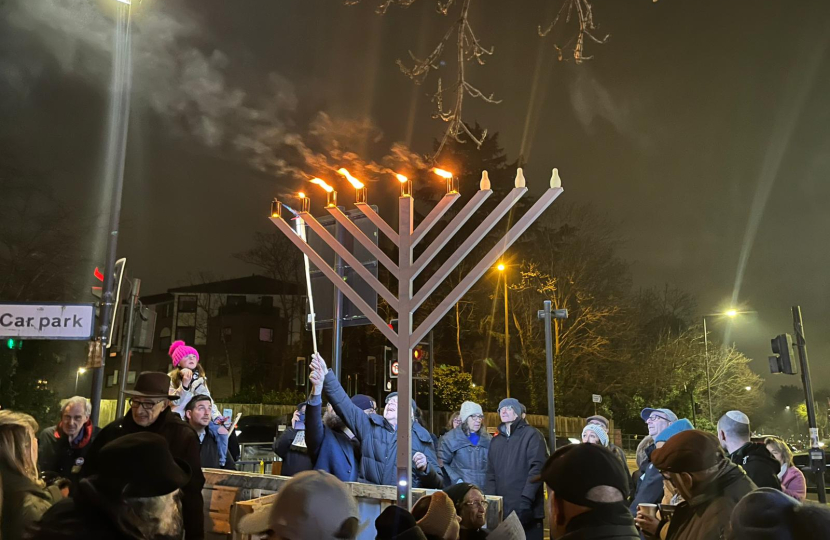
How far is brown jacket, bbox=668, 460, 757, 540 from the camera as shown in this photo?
2252 mm

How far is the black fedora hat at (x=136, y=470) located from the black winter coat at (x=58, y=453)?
305 cm

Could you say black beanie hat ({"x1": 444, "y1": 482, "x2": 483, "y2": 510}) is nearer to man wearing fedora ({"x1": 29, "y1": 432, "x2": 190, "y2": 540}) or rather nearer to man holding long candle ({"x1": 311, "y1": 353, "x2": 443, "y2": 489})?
man holding long candle ({"x1": 311, "y1": 353, "x2": 443, "y2": 489})

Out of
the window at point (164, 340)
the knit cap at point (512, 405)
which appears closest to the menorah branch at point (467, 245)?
the knit cap at point (512, 405)

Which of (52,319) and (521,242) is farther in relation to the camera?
(521,242)

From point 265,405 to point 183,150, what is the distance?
13733 millimetres

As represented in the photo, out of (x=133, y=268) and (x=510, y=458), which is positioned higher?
(x=133, y=268)

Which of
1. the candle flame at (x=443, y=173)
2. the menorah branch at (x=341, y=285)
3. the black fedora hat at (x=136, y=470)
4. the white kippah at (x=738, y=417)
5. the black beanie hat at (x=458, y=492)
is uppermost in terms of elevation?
the candle flame at (x=443, y=173)

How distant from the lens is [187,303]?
149 feet

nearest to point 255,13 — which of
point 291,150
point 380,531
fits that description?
point 291,150

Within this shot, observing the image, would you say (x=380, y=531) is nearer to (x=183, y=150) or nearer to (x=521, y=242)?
(x=521, y=242)

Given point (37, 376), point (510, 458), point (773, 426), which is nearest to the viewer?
point (510, 458)

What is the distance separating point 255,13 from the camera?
69.4ft

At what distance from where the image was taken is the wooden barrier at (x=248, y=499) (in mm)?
3812

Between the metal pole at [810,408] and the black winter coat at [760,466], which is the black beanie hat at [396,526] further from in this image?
the metal pole at [810,408]
